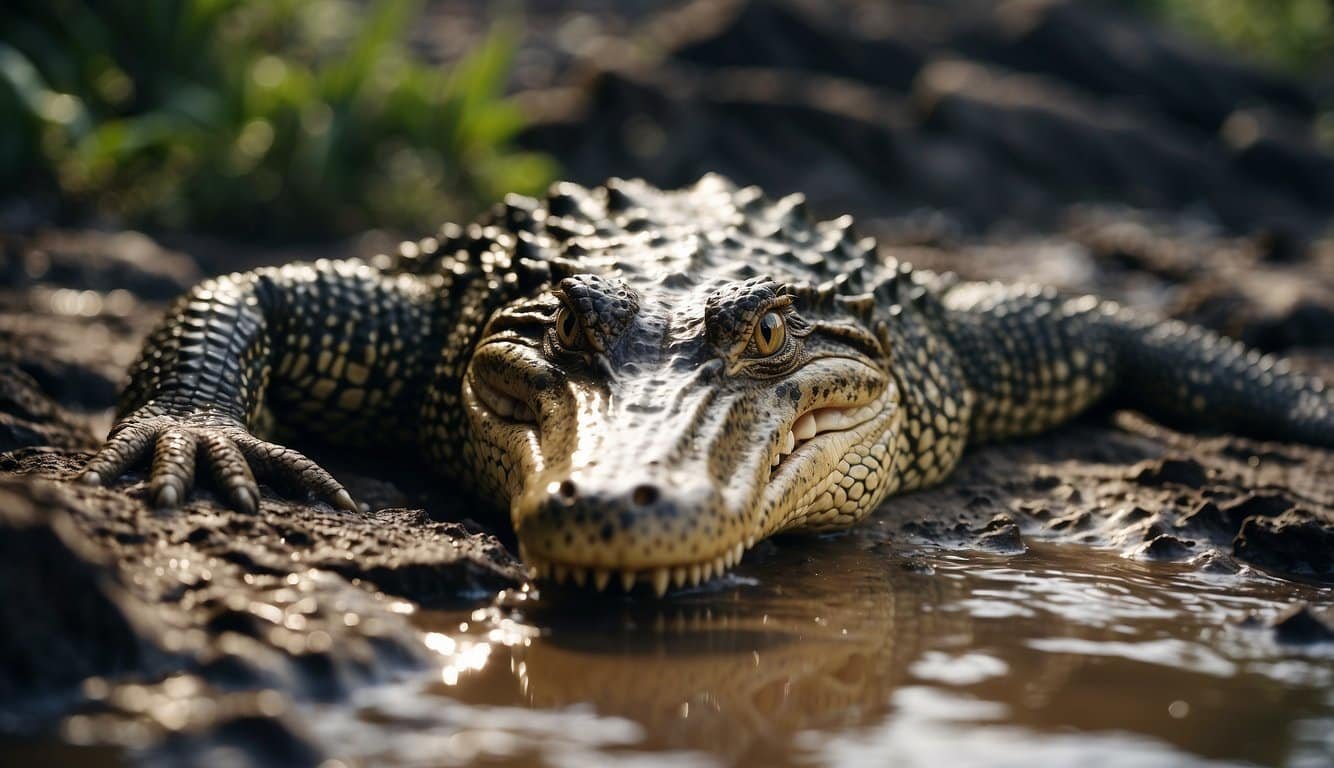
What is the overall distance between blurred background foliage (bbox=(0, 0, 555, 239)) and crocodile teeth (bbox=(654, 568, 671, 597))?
7872 mm

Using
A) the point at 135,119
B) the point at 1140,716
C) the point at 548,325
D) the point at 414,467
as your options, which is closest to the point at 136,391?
the point at 414,467

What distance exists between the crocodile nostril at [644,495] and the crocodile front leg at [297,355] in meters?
1.48

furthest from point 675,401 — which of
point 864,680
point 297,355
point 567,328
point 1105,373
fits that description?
point 1105,373

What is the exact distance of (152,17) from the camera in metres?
11.1

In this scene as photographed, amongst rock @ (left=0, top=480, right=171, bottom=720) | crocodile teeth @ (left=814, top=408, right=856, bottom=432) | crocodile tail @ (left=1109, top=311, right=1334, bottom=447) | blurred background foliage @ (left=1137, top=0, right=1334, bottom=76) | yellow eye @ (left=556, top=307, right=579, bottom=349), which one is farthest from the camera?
blurred background foliage @ (left=1137, top=0, right=1334, bottom=76)

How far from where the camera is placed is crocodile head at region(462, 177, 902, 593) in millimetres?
2953

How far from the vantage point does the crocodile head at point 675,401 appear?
2.95 meters

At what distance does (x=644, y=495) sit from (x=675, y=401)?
0.57 m

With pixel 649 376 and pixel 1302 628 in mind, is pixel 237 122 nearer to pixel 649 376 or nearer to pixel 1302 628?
pixel 649 376

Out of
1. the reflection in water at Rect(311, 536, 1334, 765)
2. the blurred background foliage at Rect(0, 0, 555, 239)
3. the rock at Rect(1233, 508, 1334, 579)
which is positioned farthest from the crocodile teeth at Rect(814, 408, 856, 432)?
the blurred background foliage at Rect(0, 0, 555, 239)

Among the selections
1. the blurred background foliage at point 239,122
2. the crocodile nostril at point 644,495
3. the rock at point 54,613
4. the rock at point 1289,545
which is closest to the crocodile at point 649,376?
the crocodile nostril at point 644,495

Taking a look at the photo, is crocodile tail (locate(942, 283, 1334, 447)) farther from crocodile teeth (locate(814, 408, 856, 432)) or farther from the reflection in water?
the reflection in water

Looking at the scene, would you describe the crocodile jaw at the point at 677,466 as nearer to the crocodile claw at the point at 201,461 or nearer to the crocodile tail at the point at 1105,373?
the crocodile claw at the point at 201,461

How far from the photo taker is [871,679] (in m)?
2.83
